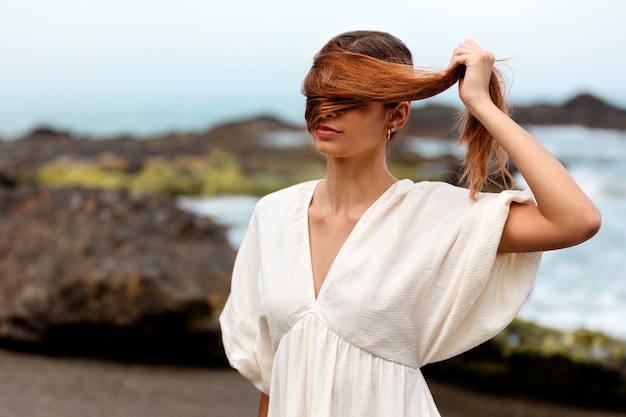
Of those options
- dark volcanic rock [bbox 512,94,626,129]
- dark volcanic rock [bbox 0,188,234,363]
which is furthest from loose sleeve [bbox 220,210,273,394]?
dark volcanic rock [bbox 512,94,626,129]

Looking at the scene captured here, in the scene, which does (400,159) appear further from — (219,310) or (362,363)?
(362,363)

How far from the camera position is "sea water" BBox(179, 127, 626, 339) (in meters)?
6.45

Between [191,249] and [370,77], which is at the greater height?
[370,77]

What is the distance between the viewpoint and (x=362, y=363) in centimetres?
193

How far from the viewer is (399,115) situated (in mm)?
1998

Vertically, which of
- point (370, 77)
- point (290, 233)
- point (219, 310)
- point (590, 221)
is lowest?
point (219, 310)

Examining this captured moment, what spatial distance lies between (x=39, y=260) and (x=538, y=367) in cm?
255

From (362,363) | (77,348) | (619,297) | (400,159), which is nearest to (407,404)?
(362,363)

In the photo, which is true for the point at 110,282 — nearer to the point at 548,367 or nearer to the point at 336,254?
the point at 548,367

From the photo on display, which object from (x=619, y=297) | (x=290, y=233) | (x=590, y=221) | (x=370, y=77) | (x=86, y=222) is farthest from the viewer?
(x=619, y=297)

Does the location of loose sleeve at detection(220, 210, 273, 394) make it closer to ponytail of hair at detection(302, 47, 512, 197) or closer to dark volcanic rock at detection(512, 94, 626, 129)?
ponytail of hair at detection(302, 47, 512, 197)

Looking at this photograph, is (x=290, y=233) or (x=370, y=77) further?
Result: (x=290, y=233)

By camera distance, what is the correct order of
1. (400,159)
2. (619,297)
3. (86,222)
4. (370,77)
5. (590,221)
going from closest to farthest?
1. (590,221)
2. (370,77)
3. (86,222)
4. (619,297)
5. (400,159)

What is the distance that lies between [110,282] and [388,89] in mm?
2748
